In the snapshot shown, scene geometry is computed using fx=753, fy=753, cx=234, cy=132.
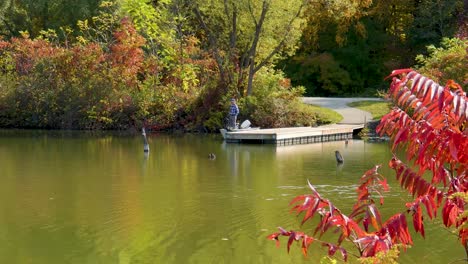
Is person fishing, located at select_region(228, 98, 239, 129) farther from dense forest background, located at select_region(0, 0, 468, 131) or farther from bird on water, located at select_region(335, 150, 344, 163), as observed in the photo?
bird on water, located at select_region(335, 150, 344, 163)

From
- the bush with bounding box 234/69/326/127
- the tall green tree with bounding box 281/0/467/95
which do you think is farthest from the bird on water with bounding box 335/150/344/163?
the tall green tree with bounding box 281/0/467/95

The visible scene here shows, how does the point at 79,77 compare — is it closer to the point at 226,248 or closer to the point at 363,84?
the point at 363,84

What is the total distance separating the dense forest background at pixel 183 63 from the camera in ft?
98.5

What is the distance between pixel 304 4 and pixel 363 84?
11.8 m

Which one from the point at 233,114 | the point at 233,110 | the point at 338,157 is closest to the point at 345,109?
the point at 233,114

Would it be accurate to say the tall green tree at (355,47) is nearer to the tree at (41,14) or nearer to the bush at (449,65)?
the bush at (449,65)

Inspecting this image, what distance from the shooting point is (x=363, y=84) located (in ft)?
133

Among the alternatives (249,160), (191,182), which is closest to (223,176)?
(191,182)

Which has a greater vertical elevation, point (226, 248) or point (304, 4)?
point (304, 4)

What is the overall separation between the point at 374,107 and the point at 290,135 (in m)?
7.55

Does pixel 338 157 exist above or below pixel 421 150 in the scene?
below

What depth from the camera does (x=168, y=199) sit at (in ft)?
49.7

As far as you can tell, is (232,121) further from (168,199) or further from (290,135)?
(168,199)

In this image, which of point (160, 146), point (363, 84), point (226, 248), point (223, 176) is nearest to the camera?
point (226, 248)
